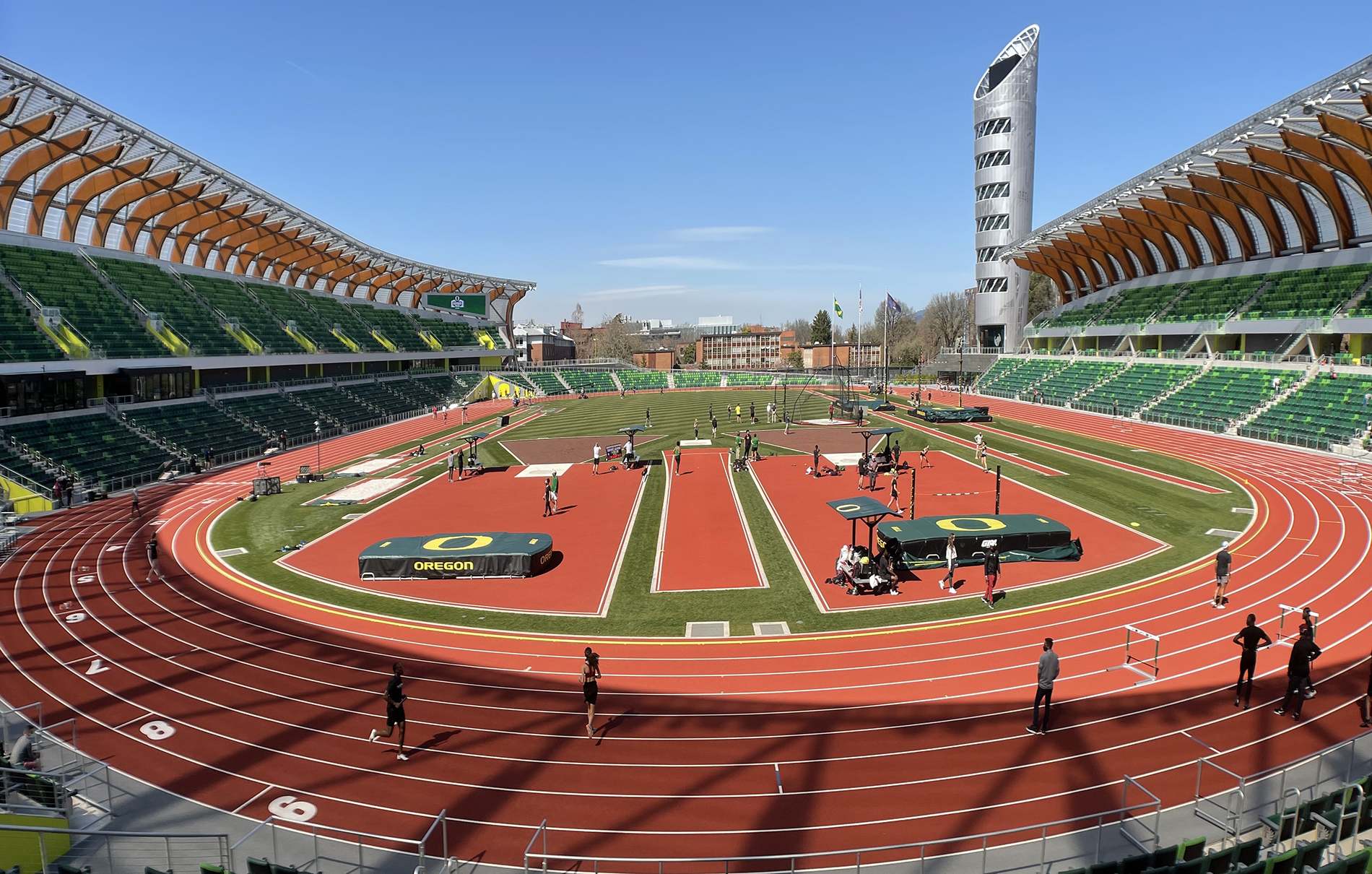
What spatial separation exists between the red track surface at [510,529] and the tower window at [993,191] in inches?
2868

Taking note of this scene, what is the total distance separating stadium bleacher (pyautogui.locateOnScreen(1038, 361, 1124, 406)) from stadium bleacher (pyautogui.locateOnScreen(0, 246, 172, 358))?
66.7m

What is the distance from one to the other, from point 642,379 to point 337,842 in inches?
3712

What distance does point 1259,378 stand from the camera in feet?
152

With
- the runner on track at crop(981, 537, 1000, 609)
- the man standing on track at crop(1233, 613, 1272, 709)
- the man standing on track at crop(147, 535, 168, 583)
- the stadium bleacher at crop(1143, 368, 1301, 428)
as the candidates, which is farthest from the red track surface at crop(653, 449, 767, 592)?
the stadium bleacher at crop(1143, 368, 1301, 428)

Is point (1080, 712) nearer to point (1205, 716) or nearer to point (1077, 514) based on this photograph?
point (1205, 716)

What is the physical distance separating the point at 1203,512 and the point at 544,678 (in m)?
24.3

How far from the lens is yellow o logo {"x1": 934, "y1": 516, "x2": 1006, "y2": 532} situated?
2117 cm

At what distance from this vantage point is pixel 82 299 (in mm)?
42969

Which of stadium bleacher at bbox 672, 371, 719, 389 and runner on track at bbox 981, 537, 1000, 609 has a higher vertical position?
stadium bleacher at bbox 672, 371, 719, 389

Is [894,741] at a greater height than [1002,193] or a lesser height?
lesser

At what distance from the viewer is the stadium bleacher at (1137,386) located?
53.0 m

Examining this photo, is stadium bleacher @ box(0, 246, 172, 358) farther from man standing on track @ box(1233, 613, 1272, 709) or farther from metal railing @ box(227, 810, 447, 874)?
man standing on track @ box(1233, 613, 1272, 709)

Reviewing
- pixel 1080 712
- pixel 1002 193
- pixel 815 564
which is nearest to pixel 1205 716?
pixel 1080 712

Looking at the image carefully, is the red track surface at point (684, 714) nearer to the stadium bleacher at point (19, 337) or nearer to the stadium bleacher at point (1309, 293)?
the stadium bleacher at point (19, 337)
